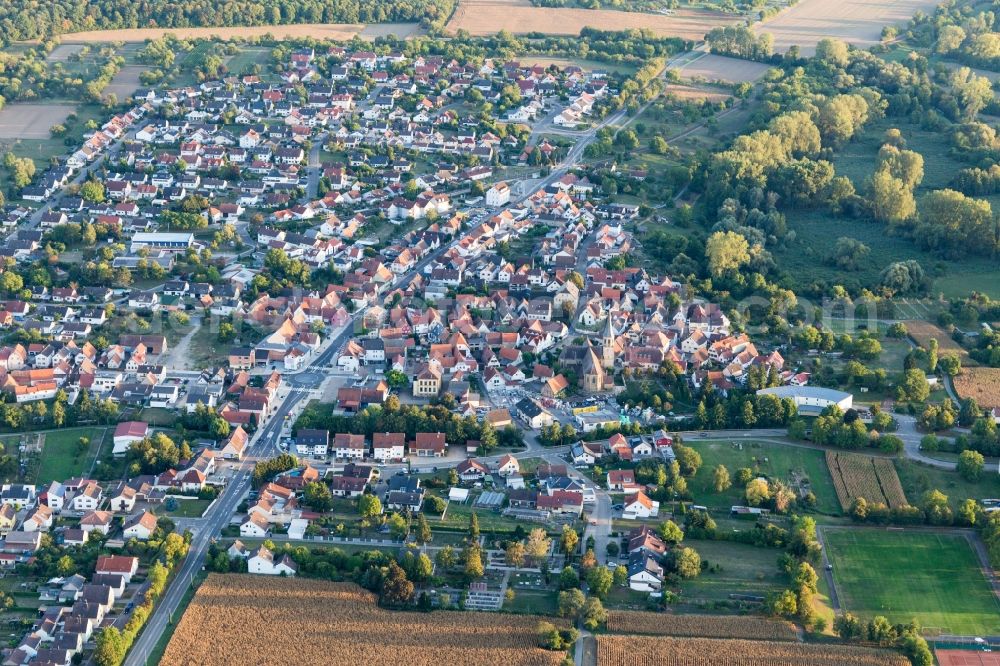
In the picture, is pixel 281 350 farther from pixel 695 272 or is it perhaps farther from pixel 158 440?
pixel 695 272

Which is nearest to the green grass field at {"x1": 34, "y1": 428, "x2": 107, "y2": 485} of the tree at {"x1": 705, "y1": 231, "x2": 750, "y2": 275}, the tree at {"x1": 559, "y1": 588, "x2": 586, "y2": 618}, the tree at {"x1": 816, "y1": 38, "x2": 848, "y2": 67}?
the tree at {"x1": 559, "y1": 588, "x2": 586, "y2": 618}

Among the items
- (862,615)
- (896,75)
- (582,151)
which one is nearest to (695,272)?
(582,151)

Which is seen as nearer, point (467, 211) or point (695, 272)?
point (695, 272)

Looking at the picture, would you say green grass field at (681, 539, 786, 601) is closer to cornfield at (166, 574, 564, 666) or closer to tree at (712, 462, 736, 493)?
tree at (712, 462, 736, 493)

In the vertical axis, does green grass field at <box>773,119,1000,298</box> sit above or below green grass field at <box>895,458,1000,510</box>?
above

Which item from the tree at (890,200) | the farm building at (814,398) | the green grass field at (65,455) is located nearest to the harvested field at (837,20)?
the tree at (890,200)

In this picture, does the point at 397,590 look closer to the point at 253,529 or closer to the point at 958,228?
the point at 253,529
